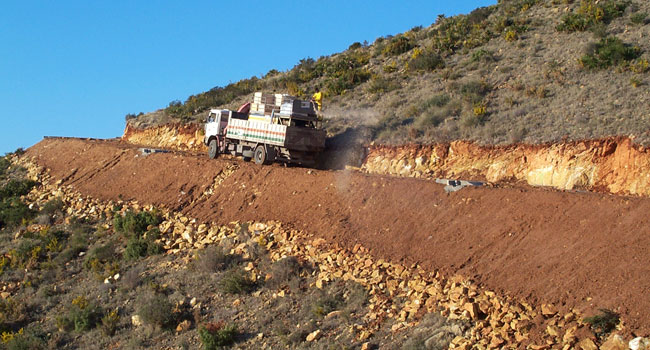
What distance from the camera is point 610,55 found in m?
25.0

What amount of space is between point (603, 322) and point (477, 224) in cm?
452

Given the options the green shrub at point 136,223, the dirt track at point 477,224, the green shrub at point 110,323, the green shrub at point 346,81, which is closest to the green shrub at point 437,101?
the green shrub at point 346,81

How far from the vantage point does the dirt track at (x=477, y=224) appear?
1052cm

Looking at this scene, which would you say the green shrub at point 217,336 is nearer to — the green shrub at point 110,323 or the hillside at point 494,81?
the green shrub at point 110,323

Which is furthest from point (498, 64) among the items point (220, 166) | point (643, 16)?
point (220, 166)

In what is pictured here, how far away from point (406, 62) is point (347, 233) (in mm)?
21982

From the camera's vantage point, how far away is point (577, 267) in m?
10.9

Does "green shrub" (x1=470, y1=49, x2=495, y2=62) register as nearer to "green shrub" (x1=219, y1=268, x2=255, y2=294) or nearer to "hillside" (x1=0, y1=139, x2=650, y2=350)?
"hillside" (x1=0, y1=139, x2=650, y2=350)

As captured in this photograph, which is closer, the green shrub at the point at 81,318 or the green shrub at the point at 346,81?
the green shrub at the point at 81,318

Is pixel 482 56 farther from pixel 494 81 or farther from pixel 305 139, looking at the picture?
→ pixel 305 139

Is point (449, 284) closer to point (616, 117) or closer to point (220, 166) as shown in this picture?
point (616, 117)

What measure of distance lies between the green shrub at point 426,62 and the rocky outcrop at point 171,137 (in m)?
11.6

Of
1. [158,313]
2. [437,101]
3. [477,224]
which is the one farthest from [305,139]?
[477,224]

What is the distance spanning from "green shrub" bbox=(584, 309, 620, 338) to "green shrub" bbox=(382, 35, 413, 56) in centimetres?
3084
